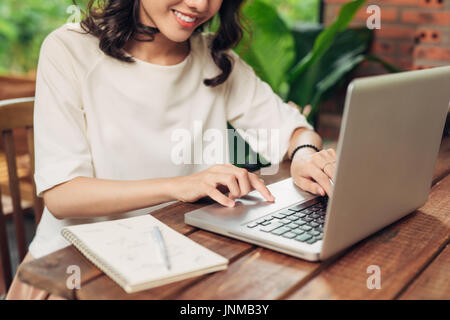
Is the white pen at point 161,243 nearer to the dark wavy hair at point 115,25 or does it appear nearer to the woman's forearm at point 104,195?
the woman's forearm at point 104,195

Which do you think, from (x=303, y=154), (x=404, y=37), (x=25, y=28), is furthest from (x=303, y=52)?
(x=25, y=28)

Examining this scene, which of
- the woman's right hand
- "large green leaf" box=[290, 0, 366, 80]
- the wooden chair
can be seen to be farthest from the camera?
"large green leaf" box=[290, 0, 366, 80]

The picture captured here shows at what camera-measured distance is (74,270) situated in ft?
2.47

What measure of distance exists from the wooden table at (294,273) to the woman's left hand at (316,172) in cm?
19

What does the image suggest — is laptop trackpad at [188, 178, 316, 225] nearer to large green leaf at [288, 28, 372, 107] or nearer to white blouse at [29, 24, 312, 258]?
white blouse at [29, 24, 312, 258]

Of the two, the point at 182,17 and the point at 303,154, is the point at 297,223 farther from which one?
the point at 182,17

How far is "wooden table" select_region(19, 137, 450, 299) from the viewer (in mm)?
693

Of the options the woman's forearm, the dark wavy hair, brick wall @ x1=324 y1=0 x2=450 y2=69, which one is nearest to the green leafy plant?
brick wall @ x1=324 y1=0 x2=450 y2=69

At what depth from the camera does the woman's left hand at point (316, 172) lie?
1.07 meters

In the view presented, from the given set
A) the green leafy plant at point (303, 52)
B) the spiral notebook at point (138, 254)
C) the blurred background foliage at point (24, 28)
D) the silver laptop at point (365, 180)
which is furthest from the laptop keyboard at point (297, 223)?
the blurred background foliage at point (24, 28)

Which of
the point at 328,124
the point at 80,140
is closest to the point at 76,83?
the point at 80,140

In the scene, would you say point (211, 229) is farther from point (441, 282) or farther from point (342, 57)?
point (342, 57)

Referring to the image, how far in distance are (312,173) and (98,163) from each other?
21.2 inches

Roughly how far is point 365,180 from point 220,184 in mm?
341
